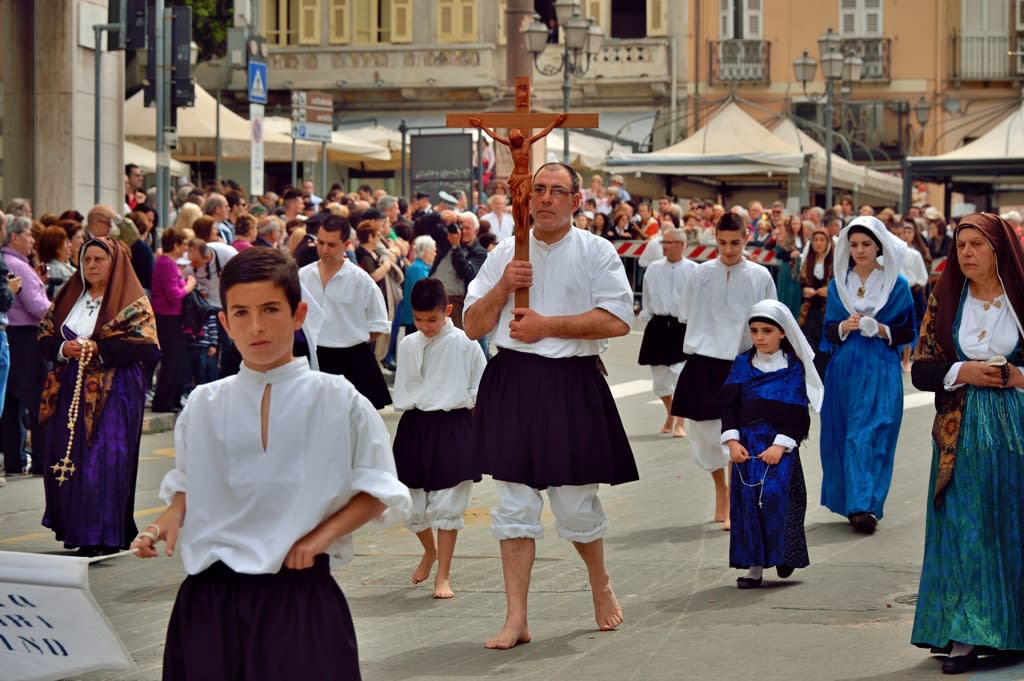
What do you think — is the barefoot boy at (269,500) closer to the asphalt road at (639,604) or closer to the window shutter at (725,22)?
the asphalt road at (639,604)

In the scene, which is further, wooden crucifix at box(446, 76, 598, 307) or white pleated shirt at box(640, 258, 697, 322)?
white pleated shirt at box(640, 258, 697, 322)

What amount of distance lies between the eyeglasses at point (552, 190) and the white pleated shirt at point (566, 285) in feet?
0.61

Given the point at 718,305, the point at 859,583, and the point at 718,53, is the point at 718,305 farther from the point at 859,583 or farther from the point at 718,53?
the point at 718,53

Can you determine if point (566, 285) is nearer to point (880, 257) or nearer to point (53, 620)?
point (880, 257)

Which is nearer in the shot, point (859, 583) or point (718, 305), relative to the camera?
point (859, 583)

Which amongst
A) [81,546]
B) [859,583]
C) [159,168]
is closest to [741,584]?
[859,583]

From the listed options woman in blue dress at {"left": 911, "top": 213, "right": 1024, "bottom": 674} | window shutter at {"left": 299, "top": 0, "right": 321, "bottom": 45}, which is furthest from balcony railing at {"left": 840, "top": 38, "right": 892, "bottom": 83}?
woman in blue dress at {"left": 911, "top": 213, "right": 1024, "bottom": 674}

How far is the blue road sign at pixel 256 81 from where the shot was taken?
834 inches

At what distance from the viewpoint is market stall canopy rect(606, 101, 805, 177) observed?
33656 millimetres

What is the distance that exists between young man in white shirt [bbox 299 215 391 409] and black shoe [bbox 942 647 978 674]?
196 inches

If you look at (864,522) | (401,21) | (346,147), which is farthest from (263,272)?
(401,21)

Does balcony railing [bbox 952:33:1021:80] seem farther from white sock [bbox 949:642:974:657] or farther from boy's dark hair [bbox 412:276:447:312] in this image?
white sock [bbox 949:642:974:657]

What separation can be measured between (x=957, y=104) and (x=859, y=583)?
4393 centimetres

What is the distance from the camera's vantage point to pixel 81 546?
10500mm
